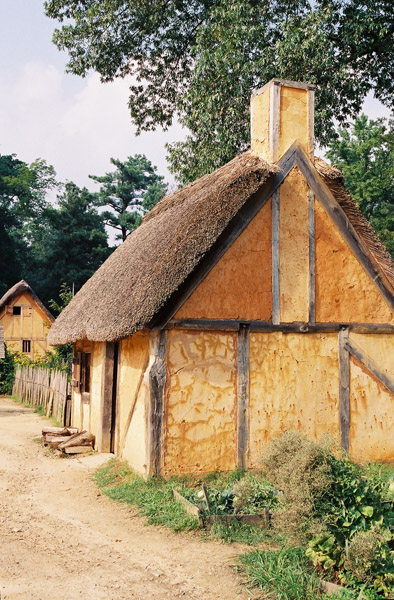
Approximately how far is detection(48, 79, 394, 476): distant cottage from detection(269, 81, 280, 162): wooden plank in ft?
0.06

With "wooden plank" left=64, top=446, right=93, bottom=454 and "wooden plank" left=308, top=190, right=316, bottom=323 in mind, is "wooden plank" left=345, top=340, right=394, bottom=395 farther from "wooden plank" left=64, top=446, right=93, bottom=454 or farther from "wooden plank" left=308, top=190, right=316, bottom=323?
"wooden plank" left=64, top=446, right=93, bottom=454

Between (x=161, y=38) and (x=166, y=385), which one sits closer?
(x=166, y=385)

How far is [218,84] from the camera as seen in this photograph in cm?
1454

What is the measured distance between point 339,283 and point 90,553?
17.8 feet

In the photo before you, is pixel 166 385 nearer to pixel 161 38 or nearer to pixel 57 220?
pixel 161 38

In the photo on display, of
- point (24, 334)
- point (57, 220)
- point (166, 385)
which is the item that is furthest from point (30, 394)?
point (57, 220)

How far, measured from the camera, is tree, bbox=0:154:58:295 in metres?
37.9

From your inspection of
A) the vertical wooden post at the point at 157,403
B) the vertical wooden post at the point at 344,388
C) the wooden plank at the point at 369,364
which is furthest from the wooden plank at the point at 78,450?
the wooden plank at the point at 369,364

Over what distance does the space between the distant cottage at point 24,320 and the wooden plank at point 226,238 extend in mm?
19209

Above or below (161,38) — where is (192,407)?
below

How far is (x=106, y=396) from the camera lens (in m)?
10.6

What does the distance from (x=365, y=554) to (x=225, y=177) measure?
5966 mm

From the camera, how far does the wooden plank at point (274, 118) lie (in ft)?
30.5

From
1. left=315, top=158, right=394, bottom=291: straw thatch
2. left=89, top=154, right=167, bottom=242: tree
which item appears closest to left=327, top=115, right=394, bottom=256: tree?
left=89, top=154, right=167, bottom=242: tree
